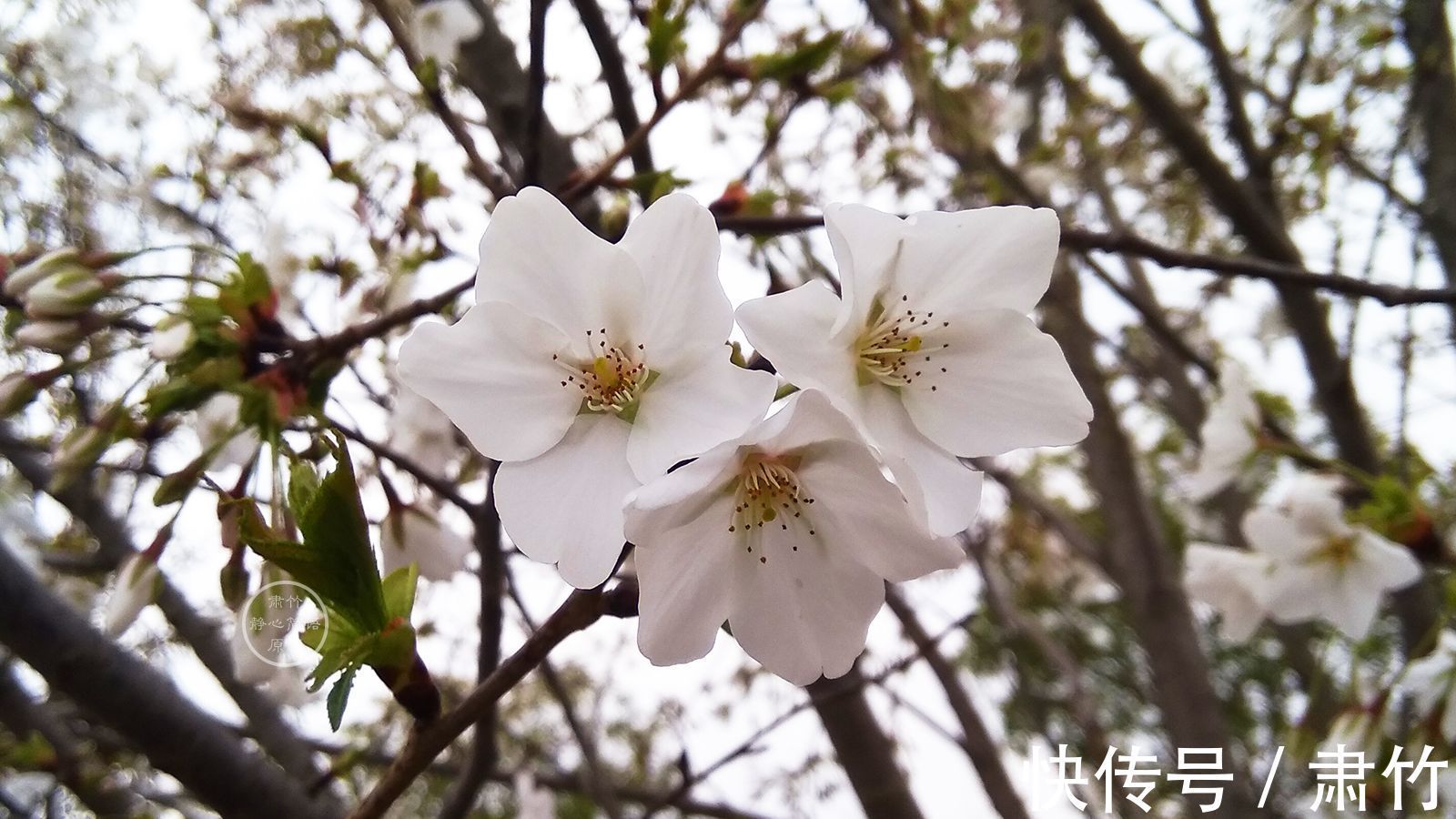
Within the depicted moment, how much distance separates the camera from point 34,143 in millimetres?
2254

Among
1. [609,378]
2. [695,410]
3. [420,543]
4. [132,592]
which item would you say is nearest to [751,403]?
[695,410]

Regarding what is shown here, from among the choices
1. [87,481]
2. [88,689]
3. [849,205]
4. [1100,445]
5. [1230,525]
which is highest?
[1230,525]

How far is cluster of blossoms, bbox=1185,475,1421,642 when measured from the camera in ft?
4.21

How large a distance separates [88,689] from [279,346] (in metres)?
0.46

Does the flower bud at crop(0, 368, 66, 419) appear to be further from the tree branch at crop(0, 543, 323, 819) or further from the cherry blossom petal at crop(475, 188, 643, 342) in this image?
the cherry blossom petal at crop(475, 188, 643, 342)

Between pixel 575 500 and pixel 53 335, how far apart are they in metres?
0.70

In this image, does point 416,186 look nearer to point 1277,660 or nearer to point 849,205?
point 849,205

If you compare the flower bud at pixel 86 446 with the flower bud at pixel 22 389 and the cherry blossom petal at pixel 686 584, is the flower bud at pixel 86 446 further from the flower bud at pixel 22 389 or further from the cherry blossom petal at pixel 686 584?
the cherry blossom petal at pixel 686 584

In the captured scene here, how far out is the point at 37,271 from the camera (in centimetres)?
90

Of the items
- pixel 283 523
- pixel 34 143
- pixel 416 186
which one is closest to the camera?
pixel 283 523

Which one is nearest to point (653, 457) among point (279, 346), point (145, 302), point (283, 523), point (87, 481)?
point (283, 523)

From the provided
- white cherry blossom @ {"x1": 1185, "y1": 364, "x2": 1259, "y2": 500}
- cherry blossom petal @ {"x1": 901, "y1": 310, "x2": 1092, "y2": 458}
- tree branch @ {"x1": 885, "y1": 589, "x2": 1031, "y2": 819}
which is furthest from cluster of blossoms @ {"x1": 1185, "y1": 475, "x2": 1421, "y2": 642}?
cherry blossom petal @ {"x1": 901, "y1": 310, "x2": 1092, "y2": 458}

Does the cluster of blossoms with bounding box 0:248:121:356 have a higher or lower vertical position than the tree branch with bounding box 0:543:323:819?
higher

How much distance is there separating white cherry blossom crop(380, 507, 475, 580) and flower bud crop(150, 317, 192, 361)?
0.92ft
